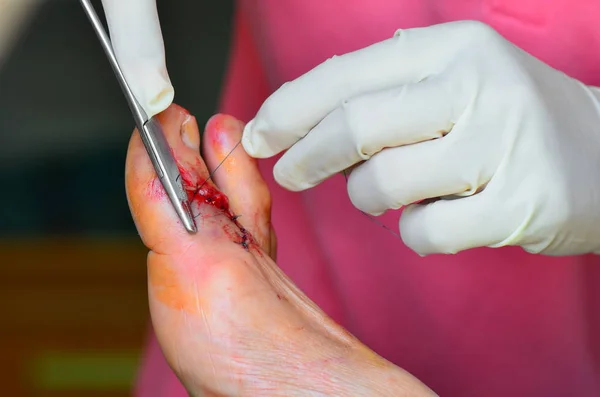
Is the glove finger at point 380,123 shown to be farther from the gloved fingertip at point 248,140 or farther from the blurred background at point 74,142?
the blurred background at point 74,142

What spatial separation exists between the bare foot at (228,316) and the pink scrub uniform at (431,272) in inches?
9.3

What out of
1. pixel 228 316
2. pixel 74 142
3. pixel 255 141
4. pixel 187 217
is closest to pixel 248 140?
pixel 255 141

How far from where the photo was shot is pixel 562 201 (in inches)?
34.7

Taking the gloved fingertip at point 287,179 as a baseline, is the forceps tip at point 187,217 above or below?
above

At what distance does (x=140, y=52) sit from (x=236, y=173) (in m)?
0.23

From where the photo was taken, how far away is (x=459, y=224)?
0.89 m

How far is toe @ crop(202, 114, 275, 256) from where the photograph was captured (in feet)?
3.34

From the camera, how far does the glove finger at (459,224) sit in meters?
0.89

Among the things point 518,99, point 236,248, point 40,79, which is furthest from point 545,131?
point 40,79

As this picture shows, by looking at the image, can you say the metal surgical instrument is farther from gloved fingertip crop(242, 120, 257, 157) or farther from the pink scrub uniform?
the pink scrub uniform

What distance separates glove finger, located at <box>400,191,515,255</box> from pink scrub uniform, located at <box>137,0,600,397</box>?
21cm

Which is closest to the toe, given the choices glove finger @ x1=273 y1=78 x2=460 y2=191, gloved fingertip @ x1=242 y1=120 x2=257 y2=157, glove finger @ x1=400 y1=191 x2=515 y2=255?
gloved fingertip @ x1=242 y1=120 x2=257 y2=157

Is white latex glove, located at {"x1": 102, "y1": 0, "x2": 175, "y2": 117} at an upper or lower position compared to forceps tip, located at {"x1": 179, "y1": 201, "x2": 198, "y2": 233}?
upper

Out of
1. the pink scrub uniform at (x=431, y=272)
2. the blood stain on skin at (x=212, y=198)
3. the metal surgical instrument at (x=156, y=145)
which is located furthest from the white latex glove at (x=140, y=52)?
the pink scrub uniform at (x=431, y=272)
